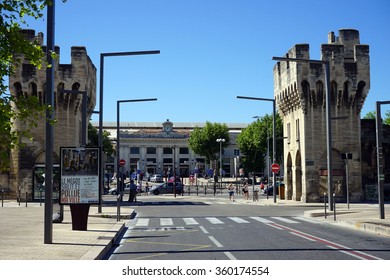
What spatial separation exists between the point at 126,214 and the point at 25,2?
17030mm

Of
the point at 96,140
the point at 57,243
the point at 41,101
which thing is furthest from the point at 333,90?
the point at 96,140

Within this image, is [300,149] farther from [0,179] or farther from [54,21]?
[54,21]

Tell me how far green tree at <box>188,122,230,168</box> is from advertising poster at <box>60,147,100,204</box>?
89430mm

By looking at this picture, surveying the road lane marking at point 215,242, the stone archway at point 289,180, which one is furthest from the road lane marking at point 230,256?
the stone archway at point 289,180

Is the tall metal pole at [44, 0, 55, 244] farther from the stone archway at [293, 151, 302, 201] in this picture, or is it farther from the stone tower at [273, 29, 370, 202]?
the stone archway at [293, 151, 302, 201]

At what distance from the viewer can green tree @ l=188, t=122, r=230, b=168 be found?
10681 cm

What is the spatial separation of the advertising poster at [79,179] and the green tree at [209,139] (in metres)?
89.4

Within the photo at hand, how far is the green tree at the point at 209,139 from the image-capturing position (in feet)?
350

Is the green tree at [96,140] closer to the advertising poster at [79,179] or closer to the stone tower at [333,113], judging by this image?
the stone tower at [333,113]

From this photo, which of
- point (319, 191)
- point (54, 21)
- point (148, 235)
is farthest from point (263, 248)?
point (319, 191)

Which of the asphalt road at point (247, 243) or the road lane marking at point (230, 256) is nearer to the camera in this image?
the road lane marking at point (230, 256)

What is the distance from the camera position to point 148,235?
16.9 meters

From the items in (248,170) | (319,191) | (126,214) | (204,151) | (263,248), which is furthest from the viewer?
(204,151)

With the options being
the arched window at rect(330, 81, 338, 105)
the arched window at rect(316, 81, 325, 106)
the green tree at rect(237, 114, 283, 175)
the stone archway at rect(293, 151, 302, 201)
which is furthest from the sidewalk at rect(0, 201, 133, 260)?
the green tree at rect(237, 114, 283, 175)
